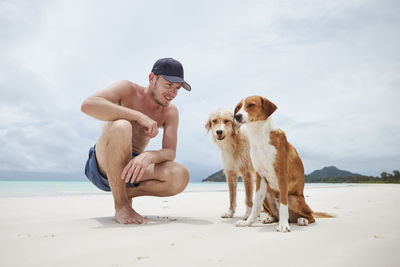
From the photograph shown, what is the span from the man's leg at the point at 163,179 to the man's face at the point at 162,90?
35.7 inches

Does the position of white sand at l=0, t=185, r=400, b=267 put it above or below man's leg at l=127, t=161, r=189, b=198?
below

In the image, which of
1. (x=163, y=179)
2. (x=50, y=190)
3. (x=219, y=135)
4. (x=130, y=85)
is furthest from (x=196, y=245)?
(x=50, y=190)

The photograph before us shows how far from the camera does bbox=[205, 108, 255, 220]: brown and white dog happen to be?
4.57m

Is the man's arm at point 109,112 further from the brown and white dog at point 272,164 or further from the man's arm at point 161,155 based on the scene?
the brown and white dog at point 272,164

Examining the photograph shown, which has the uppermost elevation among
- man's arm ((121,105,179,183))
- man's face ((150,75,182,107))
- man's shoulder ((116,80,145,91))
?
man's shoulder ((116,80,145,91))

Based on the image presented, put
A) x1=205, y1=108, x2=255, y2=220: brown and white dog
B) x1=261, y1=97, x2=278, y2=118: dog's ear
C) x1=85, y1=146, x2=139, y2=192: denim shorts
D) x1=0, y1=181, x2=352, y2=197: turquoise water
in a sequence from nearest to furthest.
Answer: x1=261, y1=97, x2=278, y2=118: dog's ear → x1=85, y1=146, x2=139, y2=192: denim shorts → x1=205, y1=108, x2=255, y2=220: brown and white dog → x1=0, y1=181, x2=352, y2=197: turquoise water

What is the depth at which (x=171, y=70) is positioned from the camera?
12.7 feet

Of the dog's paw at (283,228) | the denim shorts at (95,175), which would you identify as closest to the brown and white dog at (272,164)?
the dog's paw at (283,228)

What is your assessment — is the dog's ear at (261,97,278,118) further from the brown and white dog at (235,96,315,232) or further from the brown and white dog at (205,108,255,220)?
the brown and white dog at (205,108,255,220)

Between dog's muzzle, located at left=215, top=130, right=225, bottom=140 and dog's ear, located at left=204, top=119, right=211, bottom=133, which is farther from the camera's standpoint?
dog's ear, located at left=204, top=119, right=211, bottom=133

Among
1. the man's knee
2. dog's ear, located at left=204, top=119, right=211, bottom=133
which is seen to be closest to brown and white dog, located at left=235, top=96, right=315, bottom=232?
dog's ear, located at left=204, top=119, right=211, bottom=133

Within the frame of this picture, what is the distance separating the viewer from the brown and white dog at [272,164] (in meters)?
3.33

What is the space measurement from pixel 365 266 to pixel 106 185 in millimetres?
3384

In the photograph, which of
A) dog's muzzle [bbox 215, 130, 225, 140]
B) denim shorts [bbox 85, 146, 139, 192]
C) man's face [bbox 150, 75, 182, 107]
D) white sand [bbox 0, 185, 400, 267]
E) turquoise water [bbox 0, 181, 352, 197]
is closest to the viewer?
white sand [bbox 0, 185, 400, 267]
